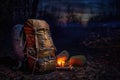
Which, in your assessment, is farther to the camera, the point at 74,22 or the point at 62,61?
the point at 74,22

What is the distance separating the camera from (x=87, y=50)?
1244 centimetres

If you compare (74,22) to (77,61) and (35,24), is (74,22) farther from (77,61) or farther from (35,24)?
(35,24)

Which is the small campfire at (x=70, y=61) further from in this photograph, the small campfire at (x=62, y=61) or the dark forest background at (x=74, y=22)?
the dark forest background at (x=74, y=22)

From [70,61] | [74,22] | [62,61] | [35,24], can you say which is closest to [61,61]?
[62,61]

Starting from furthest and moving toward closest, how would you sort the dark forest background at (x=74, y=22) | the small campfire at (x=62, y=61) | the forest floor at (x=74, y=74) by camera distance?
the dark forest background at (x=74, y=22)
the small campfire at (x=62, y=61)
the forest floor at (x=74, y=74)

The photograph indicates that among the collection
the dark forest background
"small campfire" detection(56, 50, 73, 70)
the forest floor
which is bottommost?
the forest floor

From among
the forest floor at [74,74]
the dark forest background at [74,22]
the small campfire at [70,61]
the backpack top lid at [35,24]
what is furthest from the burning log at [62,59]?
the dark forest background at [74,22]

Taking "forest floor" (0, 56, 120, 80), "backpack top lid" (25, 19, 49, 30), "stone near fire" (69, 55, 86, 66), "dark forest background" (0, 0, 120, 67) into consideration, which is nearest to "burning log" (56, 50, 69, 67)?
"stone near fire" (69, 55, 86, 66)

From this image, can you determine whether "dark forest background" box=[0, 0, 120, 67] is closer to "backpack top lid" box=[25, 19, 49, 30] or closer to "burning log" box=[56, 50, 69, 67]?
"burning log" box=[56, 50, 69, 67]

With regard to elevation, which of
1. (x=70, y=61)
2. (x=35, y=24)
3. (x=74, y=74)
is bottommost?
(x=74, y=74)

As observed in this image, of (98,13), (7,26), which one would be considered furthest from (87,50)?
(98,13)

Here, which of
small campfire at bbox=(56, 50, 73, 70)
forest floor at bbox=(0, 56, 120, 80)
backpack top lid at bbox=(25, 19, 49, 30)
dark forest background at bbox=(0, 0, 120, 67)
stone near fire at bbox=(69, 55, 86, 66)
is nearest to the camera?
forest floor at bbox=(0, 56, 120, 80)

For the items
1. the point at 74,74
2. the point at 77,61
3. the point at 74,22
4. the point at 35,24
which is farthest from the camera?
the point at 74,22

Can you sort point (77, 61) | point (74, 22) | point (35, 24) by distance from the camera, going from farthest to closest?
1. point (74, 22)
2. point (77, 61)
3. point (35, 24)
